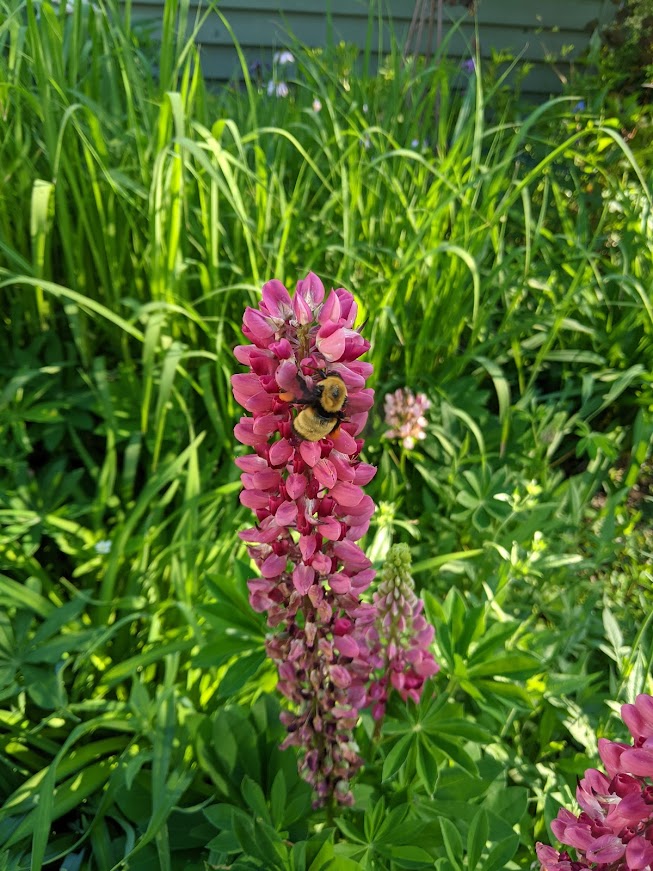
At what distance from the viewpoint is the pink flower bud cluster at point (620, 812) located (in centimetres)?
58

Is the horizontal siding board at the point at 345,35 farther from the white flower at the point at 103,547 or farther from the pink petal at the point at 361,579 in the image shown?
the pink petal at the point at 361,579

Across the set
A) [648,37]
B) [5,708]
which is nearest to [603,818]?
[5,708]

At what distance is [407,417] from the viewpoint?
174 cm

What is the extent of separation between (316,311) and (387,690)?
62 centimetres

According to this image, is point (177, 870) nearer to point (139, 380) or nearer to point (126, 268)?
point (139, 380)

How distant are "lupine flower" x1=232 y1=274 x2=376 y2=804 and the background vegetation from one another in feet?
0.48

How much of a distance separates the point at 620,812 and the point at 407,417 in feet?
3.99

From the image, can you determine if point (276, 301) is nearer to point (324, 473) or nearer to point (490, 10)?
point (324, 473)

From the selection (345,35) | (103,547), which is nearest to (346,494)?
(103,547)

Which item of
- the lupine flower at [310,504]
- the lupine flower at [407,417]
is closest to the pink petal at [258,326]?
the lupine flower at [310,504]

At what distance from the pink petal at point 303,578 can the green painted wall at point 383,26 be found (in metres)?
4.29

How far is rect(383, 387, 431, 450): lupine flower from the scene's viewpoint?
1730mm

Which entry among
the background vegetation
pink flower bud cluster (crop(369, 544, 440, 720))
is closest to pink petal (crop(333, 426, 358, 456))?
pink flower bud cluster (crop(369, 544, 440, 720))

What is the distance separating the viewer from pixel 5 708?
4.47 feet
